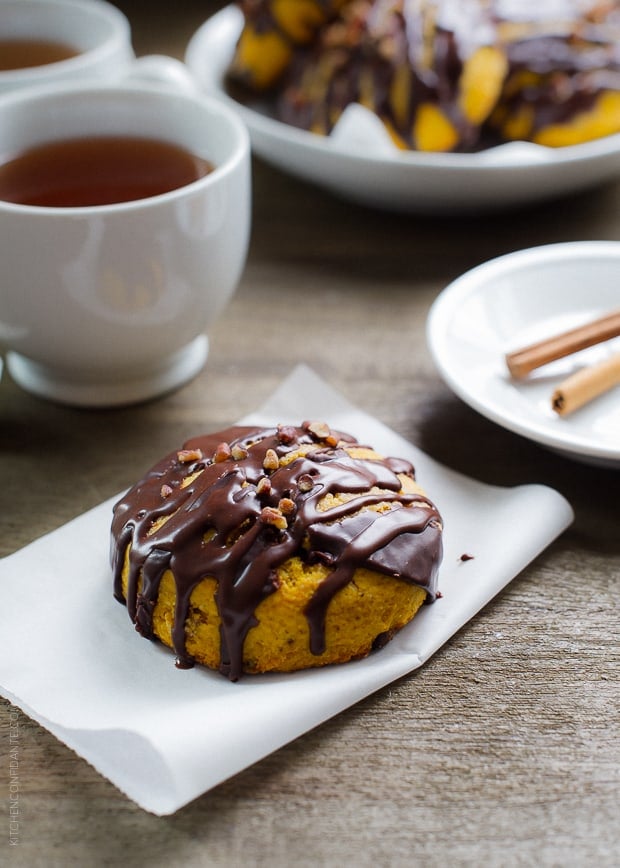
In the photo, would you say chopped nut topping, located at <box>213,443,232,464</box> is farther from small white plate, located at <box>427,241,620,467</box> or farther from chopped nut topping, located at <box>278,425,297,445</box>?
small white plate, located at <box>427,241,620,467</box>

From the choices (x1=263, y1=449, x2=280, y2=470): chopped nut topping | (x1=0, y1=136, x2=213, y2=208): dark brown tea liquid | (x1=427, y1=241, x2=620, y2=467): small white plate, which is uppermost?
(x1=0, y1=136, x2=213, y2=208): dark brown tea liquid

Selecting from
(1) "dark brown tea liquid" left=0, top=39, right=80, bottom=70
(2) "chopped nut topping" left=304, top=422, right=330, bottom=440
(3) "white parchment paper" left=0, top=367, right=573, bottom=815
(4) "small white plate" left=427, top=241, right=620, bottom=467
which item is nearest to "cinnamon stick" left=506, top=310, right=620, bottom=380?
(4) "small white plate" left=427, top=241, right=620, bottom=467

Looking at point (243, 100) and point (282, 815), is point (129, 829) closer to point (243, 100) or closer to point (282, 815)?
point (282, 815)

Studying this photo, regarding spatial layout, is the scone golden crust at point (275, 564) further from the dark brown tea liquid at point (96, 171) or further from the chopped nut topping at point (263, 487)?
the dark brown tea liquid at point (96, 171)

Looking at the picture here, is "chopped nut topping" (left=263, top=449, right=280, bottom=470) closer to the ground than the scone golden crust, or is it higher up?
higher up

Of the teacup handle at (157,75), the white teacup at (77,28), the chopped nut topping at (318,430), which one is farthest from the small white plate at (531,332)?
the white teacup at (77,28)

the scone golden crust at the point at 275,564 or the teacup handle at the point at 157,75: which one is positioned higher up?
the teacup handle at the point at 157,75
